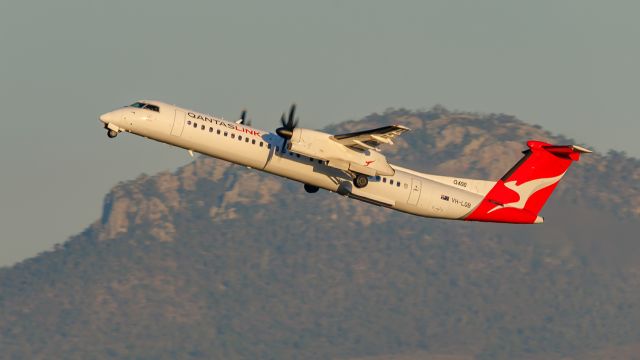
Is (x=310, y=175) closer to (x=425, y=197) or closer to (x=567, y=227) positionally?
(x=425, y=197)

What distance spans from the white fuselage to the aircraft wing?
158 centimetres

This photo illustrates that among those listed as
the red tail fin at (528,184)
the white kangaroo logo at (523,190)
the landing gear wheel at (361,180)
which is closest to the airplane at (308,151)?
the landing gear wheel at (361,180)

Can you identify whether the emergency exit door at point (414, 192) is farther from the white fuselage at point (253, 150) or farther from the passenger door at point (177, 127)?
the passenger door at point (177, 127)

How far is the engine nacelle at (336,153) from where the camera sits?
46.1m

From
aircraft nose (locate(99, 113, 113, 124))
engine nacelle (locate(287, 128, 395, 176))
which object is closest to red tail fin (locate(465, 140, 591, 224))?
engine nacelle (locate(287, 128, 395, 176))

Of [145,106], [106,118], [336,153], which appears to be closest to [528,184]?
[336,153]

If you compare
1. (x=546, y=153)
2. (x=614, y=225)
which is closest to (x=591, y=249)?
(x=614, y=225)

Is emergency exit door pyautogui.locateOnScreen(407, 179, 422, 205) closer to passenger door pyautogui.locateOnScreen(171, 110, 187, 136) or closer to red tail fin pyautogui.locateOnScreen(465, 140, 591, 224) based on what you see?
red tail fin pyautogui.locateOnScreen(465, 140, 591, 224)

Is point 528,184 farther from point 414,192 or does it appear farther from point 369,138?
point 369,138

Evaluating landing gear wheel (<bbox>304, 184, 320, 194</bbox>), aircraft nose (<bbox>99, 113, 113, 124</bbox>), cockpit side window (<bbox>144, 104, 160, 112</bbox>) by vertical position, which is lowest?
landing gear wheel (<bbox>304, 184, 320, 194</bbox>)

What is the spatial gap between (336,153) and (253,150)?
3268mm

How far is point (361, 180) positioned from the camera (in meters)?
47.7

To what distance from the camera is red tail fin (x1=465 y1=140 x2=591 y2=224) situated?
171 feet

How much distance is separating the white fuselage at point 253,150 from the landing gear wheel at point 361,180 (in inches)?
12.6
